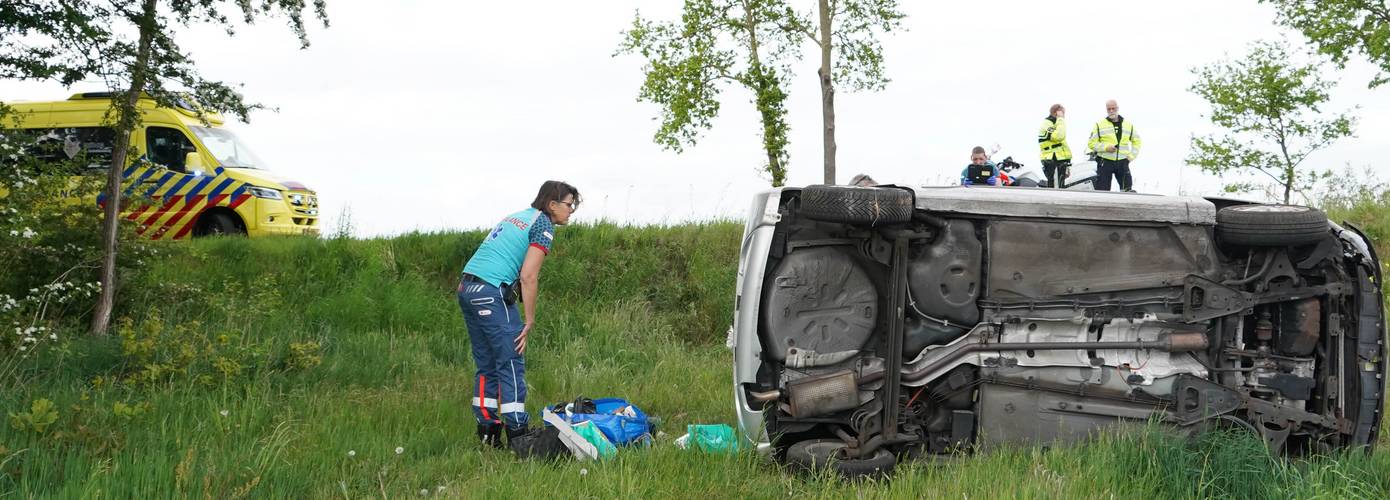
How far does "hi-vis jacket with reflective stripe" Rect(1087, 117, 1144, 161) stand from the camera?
1516cm

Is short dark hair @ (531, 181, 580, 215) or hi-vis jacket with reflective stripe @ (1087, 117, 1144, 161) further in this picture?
hi-vis jacket with reflective stripe @ (1087, 117, 1144, 161)

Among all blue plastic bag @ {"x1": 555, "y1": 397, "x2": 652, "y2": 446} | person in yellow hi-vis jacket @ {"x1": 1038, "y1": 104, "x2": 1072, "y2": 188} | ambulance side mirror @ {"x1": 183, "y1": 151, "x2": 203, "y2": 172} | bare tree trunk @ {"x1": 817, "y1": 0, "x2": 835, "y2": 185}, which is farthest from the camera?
bare tree trunk @ {"x1": 817, "y1": 0, "x2": 835, "y2": 185}

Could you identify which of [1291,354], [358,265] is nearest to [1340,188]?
[1291,354]

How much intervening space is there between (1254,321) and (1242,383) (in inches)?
14.2

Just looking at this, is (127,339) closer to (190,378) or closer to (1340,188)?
(190,378)

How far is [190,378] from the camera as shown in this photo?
734 centimetres

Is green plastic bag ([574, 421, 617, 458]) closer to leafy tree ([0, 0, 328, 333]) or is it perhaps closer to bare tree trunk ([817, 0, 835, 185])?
leafy tree ([0, 0, 328, 333])

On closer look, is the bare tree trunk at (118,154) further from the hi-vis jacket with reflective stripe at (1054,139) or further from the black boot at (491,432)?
the hi-vis jacket with reflective stripe at (1054,139)

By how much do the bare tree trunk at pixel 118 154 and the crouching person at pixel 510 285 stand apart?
15.8 feet

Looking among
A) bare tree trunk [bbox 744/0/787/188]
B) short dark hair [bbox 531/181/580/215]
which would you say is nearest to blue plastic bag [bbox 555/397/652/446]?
short dark hair [bbox 531/181/580/215]

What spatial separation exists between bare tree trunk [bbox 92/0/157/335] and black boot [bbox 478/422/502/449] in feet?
15.7

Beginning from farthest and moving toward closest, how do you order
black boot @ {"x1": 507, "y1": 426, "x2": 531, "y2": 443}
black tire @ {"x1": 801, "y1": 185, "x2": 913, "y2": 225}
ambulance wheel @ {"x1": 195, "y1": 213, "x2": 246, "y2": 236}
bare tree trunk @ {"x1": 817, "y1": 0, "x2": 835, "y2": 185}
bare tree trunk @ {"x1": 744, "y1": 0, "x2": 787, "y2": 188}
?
bare tree trunk @ {"x1": 744, "y1": 0, "x2": 787, "y2": 188}
bare tree trunk @ {"x1": 817, "y1": 0, "x2": 835, "y2": 185}
ambulance wheel @ {"x1": 195, "y1": 213, "x2": 246, "y2": 236}
black boot @ {"x1": 507, "y1": 426, "x2": 531, "y2": 443}
black tire @ {"x1": 801, "y1": 185, "x2": 913, "y2": 225}

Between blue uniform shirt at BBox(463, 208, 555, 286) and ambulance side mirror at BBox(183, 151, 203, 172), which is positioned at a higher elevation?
ambulance side mirror at BBox(183, 151, 203, 172)

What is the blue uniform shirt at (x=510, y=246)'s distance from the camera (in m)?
6.27
